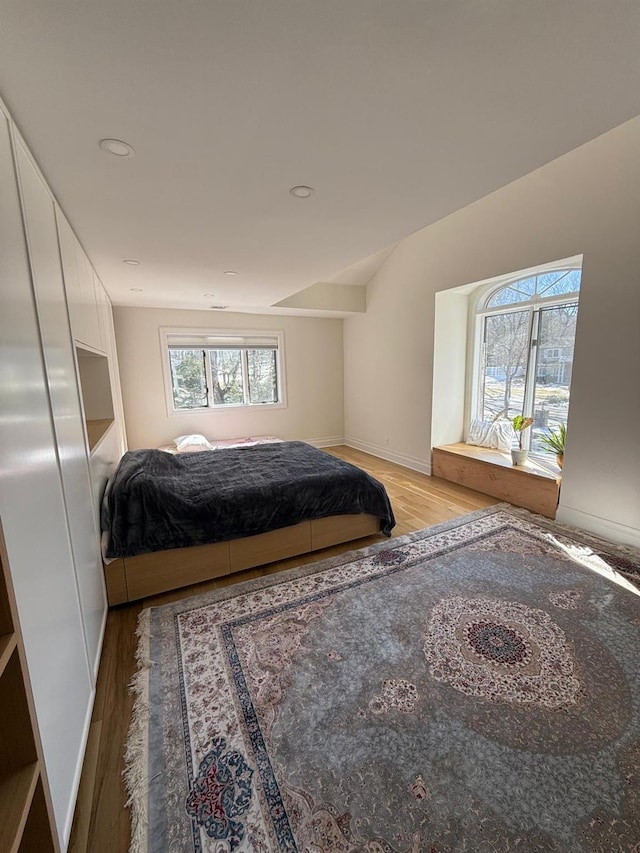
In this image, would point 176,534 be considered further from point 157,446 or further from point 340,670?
point 157,446

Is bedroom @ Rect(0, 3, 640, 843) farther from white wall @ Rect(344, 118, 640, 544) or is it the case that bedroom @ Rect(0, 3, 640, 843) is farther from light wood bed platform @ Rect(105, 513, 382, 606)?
light wood bed platform @ Rect(105, 513, 382, 606)

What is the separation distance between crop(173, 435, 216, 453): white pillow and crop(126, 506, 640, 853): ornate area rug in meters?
2.71

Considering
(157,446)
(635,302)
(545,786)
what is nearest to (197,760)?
(545,786)

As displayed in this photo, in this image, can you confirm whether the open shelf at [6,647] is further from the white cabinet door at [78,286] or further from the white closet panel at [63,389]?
the white cabinet door at [78,286]

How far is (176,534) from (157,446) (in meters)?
3.06

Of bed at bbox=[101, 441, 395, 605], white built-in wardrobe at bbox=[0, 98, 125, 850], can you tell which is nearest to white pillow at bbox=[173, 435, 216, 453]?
bed at bbox=[101, 441, 395, 605]

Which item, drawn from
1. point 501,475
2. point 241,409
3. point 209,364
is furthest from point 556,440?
point 209,364

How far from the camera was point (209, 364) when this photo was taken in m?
5.13

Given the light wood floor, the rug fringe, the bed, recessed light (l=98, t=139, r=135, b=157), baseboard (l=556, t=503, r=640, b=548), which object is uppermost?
recessed light (l=98, t=139, r=135, b=157)

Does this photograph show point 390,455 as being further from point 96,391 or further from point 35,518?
point 35,518

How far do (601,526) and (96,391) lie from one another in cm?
428

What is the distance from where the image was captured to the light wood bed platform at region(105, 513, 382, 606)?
6.93 feet

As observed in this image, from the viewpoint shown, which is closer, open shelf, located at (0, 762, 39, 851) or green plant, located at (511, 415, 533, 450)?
open shelf, located at (0, 762, 39, 851)

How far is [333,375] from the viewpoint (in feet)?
19.9
